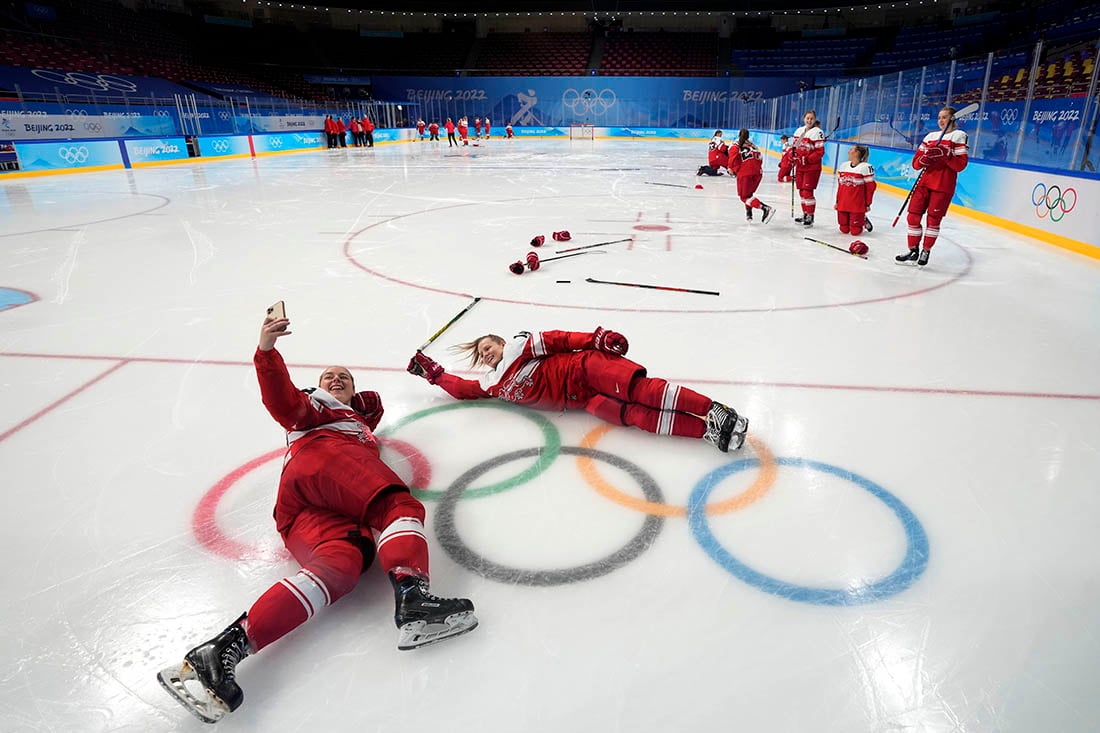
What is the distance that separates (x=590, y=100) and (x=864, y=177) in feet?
92.3

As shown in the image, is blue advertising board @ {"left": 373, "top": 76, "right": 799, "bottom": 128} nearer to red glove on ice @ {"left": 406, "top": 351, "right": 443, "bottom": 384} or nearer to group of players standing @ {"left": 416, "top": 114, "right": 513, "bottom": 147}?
group of players standing @ {"left": 416, "top": 114, "right": 513, "bottom": 147}

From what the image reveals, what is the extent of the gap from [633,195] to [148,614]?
989 centimetres

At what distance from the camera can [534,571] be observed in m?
1.89

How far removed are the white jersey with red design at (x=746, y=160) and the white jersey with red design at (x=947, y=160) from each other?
262 cm

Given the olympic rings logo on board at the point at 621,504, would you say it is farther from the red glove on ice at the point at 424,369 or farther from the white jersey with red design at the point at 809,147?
the white jersey with red design at the point at 809,147

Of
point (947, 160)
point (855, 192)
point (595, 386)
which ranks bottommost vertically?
point (595, 386)

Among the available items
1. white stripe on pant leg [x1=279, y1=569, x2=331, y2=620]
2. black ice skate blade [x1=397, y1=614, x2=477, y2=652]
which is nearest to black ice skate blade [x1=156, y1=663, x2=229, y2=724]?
A: white stripe on pant leg [x1=279, y1=569, x2=331, y2=620]

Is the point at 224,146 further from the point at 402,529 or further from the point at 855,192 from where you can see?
the point at 402,529

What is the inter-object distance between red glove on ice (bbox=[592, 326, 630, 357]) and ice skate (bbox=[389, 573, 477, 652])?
4.28ft

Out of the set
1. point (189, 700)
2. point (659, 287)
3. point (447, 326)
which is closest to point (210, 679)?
point (189, 700)

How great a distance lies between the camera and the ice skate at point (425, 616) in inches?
61.7

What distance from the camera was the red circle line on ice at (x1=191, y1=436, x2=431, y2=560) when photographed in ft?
6.57

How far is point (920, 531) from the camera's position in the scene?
2.04 m

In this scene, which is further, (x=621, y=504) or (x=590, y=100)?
(x=590, y=100)
